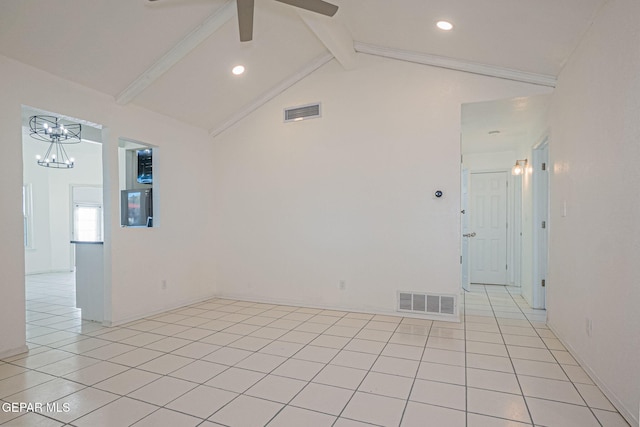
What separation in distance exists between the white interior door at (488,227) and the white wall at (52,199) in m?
8.67

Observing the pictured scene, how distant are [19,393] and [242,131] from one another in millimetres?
3894

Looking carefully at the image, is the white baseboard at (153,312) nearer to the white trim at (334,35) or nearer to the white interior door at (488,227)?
the white trim at (334,35)

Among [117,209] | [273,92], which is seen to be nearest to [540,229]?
[273,92]

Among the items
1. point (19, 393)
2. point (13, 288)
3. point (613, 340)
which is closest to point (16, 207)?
point (13, 288)

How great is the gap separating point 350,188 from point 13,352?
377 cm

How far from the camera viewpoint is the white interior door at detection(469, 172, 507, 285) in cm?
650

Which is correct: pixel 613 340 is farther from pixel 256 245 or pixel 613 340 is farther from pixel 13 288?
pixel 13 288

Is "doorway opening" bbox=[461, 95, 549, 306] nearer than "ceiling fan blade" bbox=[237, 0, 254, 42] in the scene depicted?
No

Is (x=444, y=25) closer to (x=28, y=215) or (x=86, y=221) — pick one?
(x=28, y=215)

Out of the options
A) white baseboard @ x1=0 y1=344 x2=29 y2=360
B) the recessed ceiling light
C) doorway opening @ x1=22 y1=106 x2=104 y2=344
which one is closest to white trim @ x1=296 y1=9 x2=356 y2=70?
the recessed ceiling light

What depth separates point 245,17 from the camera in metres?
2.70

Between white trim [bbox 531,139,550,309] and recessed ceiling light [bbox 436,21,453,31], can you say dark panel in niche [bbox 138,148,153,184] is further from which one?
white trim [bbox 531,139,550,309]

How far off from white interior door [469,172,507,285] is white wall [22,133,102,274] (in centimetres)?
867

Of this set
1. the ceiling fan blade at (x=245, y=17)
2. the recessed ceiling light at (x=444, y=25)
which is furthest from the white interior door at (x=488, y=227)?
the ceiling fan blade at (x=245, y=17)
